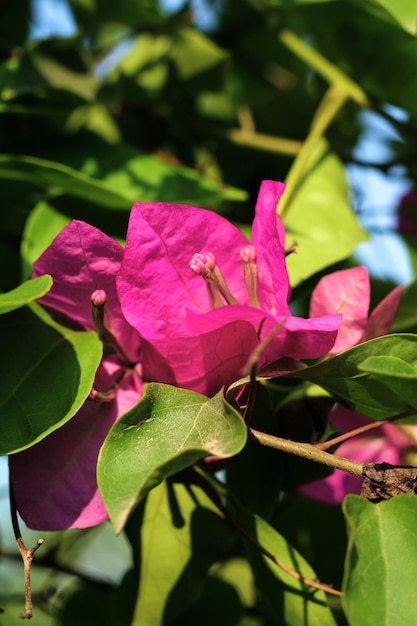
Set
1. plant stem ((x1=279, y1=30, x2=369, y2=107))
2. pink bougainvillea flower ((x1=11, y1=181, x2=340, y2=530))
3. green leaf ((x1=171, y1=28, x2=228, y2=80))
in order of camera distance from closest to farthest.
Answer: pink bougainvillea flower ((x1=11, y1=181, x2=340, y2=530)) → plant stem ((x1=279, y1=30, x2=369, y2=107)) → green leaf ((x1=171, y1=28, x2=228, y2=80))

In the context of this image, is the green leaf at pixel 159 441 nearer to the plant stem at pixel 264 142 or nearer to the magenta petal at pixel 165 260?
the magenta petal at pixel 165 260

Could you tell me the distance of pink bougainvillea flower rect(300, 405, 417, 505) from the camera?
66cm

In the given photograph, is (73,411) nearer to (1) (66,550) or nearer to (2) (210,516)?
(2) (210,516)

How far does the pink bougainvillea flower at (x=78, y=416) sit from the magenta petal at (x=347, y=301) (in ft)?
0.45

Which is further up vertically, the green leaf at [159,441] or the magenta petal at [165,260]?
the magenta petal at [165,260]

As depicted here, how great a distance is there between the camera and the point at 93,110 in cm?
102

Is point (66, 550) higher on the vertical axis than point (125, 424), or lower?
lower

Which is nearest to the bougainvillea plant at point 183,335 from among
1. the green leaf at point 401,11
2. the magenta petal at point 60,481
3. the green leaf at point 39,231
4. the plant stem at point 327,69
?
the magenta petal at point 60,481

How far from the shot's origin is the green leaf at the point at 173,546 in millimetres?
575

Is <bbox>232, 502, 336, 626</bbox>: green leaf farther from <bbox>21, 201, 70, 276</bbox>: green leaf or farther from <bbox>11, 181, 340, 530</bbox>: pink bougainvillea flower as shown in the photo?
<bbox>21, 201, 70, 276</bbox>: green leaf

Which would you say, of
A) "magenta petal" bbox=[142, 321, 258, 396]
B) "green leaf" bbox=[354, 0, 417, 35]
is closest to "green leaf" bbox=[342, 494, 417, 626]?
"magenta petal" bbox=[142, 321, 258, 396]

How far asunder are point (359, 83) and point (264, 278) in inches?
19.3

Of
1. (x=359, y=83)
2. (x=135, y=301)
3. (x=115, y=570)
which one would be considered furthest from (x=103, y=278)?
(x=115, y=570)

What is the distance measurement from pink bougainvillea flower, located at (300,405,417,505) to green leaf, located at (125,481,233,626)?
113 millimetres
